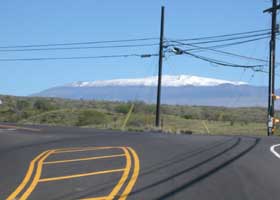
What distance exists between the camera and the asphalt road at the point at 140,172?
12250 mm

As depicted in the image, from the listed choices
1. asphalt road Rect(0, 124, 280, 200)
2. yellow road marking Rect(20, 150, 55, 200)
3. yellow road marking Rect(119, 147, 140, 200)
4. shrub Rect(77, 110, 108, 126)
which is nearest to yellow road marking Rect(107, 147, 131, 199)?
asphalt road Rect(0, 124, 280, 200)

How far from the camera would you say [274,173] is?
1520 cm

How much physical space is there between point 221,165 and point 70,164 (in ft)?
12.8

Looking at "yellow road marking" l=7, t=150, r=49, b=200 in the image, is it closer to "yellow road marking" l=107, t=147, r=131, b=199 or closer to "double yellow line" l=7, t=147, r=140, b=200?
"double yellow line" l=7, t=147, r=140, b=200

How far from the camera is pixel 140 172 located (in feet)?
49.2

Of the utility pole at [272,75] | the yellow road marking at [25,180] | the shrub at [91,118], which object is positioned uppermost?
the utility pole at [272,75]

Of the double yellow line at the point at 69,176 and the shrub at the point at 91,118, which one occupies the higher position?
the shrub at the point at 91,118

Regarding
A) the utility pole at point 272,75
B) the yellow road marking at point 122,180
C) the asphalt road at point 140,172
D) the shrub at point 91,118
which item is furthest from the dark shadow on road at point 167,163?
the shrub at point 91,118

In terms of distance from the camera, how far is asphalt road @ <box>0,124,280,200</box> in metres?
12.2

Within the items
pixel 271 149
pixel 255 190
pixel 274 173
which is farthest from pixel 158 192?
pixel 271 149

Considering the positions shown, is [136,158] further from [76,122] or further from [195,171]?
[76,122]

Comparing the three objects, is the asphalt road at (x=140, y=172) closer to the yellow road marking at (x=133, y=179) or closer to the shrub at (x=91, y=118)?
the yellow road marking at (x=133, y=179)

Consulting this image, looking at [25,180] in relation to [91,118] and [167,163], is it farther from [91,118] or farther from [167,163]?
[91,118]

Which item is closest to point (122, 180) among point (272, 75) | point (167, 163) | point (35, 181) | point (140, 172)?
point (140, 172)
